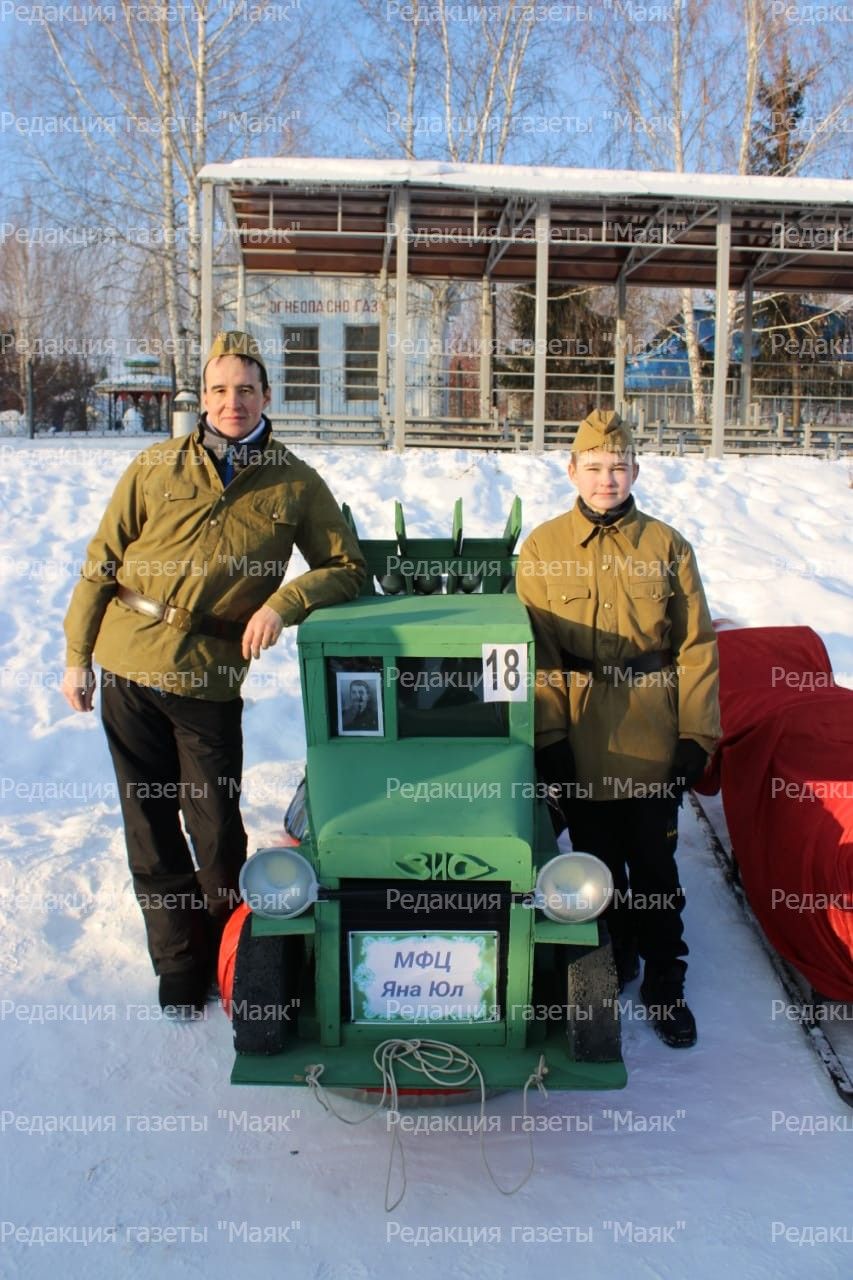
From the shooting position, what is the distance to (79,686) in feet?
11.4

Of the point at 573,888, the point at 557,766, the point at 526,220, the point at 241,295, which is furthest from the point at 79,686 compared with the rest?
the point at 241,295

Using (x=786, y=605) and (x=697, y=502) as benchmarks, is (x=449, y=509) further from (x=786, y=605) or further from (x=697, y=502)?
(x=786, y=605)

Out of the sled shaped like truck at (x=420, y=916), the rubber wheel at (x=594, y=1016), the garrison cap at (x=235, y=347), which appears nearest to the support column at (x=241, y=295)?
the garrison cap at (x=235, y=347)

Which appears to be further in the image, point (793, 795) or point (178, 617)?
point (793, 795)

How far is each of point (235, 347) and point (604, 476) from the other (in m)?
1.29

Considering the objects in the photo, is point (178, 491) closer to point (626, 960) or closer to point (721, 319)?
point (626, 960)

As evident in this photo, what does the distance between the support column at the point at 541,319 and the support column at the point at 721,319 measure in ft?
7.17

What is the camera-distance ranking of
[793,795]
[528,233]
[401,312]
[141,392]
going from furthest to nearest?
[141,392] → [528,233] → [401,312] → [793,795]

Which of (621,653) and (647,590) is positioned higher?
(647,590)

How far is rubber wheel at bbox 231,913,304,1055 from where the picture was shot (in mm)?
2863

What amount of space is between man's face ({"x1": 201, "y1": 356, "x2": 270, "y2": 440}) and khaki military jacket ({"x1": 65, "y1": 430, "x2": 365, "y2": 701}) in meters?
0.11

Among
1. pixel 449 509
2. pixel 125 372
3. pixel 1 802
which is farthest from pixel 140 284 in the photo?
pixel 1 802

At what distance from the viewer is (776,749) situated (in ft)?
13.1

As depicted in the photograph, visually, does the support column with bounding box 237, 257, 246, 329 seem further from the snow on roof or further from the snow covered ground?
the snow covered ground
